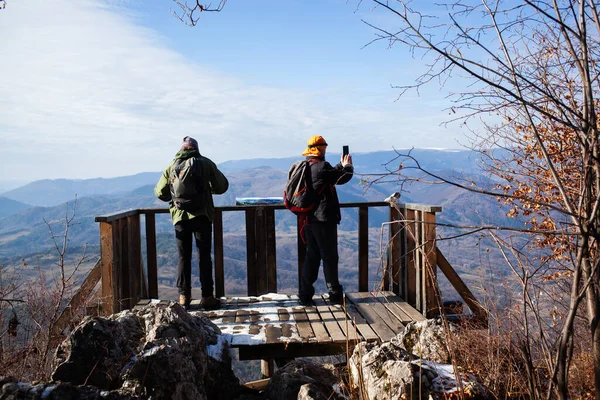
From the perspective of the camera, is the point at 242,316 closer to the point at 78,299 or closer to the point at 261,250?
the point at 261,250

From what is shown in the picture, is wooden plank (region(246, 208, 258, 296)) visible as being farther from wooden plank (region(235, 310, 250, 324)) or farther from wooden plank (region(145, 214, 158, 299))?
wooden plank (region(145, 214, 158, 299))

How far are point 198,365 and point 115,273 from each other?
2.14 metres

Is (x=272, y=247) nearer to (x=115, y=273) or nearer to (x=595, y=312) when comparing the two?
(x=115, y=273)

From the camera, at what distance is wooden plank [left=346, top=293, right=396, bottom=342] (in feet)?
15.6

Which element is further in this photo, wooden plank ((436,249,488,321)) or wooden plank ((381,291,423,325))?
wooden plank ((436,249,488,321))

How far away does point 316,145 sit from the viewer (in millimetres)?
5406

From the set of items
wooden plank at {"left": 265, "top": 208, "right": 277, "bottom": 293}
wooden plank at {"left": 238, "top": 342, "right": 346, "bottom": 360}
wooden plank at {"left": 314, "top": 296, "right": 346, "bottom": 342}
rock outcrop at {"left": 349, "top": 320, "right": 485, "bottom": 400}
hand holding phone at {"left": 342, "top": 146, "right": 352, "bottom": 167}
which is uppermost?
hand holding phone at {"left": 342, "top": 146, "right": 352, "bottom": 167}

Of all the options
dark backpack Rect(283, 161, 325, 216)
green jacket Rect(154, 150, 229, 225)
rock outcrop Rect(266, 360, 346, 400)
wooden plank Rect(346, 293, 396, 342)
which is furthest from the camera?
green jacket Rect(154, 150, 229, 225)

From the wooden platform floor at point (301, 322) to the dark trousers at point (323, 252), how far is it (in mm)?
337

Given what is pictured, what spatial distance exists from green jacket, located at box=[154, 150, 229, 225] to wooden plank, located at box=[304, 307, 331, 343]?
5.19 ft

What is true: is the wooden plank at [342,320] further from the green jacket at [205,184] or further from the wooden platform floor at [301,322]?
the green jacket at [205,184]

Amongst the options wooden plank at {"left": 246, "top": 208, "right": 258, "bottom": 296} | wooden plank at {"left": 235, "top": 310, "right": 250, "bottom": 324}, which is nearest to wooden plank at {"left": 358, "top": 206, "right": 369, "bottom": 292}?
wooden plank at {"left": 246, "top": 208, "right": 258, "bottom": 296}

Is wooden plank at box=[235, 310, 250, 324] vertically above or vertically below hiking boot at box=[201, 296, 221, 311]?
below

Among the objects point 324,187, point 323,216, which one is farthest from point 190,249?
point 324,187
